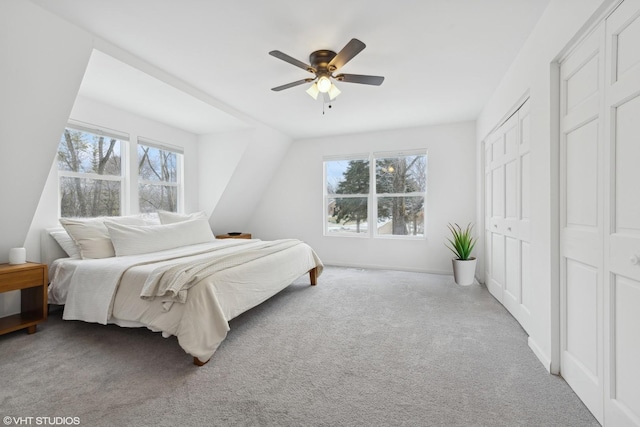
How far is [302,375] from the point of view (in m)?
1.89

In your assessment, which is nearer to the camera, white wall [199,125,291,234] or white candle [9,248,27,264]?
white candle [9,248,27,264]

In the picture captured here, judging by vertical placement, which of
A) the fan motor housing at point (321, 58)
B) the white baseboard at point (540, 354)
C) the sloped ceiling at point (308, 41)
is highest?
the sloped ceiling at point (308, 41)

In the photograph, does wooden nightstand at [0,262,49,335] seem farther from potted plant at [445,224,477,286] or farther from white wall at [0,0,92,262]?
potted plant at [445,224,477,286]

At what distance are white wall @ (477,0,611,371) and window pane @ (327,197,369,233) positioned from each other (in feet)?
10.6

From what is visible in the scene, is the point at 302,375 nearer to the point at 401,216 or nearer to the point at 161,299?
the point at 161,299

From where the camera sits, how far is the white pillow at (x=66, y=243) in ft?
9.75

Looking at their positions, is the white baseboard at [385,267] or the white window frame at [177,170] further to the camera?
the white baseboard at [385,267]

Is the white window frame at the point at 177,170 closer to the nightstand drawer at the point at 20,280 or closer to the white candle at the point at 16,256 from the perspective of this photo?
the white candle at the point at 16,256

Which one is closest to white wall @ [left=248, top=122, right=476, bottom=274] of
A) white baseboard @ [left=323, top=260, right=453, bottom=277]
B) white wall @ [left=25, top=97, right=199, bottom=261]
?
white baseboard @ [left=323, top=260, right=453, bottom=277]

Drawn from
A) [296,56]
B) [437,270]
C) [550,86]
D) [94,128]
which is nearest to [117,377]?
[296,56]

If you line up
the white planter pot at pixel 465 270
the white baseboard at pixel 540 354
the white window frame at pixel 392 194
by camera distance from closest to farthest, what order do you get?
the white baseboard at pixel 540 354, the white planter pot at pixel 465 270, the white window frame at pixel 392 194

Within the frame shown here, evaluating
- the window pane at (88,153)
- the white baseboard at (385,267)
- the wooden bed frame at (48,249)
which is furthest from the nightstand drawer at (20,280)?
the white baseboard at (385,267)

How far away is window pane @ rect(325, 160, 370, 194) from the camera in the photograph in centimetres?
531

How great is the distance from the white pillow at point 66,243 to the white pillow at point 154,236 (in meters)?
0.36
